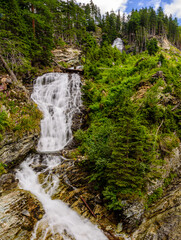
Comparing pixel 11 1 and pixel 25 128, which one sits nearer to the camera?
pixel 25 128

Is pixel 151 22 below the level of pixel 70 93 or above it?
above

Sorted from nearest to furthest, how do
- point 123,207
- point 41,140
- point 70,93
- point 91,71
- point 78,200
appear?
point 123,207 → point 78,200 → point 41,140 → point 70,93 → point 91,71

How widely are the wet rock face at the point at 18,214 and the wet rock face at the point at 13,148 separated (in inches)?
91.9

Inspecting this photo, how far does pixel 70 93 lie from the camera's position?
57.9 ft

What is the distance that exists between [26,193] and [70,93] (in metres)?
12.4

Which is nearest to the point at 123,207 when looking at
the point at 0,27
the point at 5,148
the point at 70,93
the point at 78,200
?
the point at 78,200

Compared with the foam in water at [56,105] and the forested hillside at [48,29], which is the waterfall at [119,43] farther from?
the foam in water at [56,105]

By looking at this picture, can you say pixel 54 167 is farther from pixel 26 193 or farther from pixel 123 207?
pixel 123 207

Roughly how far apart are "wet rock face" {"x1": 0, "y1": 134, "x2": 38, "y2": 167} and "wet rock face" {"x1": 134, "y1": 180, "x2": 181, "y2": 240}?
8.38m

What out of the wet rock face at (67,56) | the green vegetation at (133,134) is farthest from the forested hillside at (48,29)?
the green vegetation at (133,134)

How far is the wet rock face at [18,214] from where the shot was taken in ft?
19.7

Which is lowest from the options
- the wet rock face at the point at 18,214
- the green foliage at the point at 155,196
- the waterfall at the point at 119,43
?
the wet rock face at the point at 18,214

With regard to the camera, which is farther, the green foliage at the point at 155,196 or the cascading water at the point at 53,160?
the green foliage at the point at 155,196

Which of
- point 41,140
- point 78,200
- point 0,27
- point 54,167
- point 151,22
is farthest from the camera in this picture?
point 151,22
